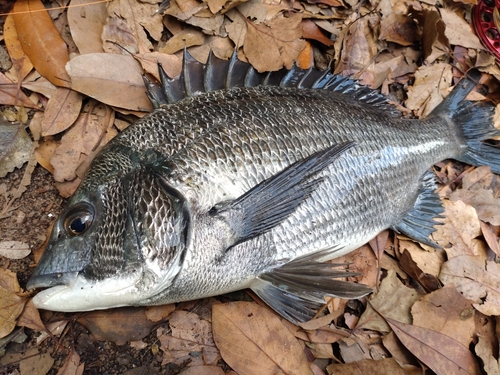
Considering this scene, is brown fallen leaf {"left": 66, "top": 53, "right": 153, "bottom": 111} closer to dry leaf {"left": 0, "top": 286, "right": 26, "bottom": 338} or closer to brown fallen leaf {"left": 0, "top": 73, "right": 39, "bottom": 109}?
brown fallen leaf {"left": 0, "top": 73, "right": 39, "bottom": 109}

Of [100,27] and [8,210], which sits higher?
[100,27]

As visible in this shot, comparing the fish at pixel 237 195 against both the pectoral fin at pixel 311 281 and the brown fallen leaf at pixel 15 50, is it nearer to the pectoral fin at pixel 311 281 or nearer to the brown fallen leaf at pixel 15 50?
the pectoral fin at pixel 311 281

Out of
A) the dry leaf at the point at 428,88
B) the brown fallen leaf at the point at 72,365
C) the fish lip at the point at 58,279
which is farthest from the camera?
the dry leaf at the point at 428,88

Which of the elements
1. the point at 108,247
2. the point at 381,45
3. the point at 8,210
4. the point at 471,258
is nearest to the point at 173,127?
the point at 108,247

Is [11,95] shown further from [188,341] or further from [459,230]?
[459,230]

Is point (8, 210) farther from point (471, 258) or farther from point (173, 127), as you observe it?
point (471, 258)

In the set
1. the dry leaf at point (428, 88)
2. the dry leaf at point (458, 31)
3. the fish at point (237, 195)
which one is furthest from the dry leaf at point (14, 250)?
the dry leaf at point (458, 31)
